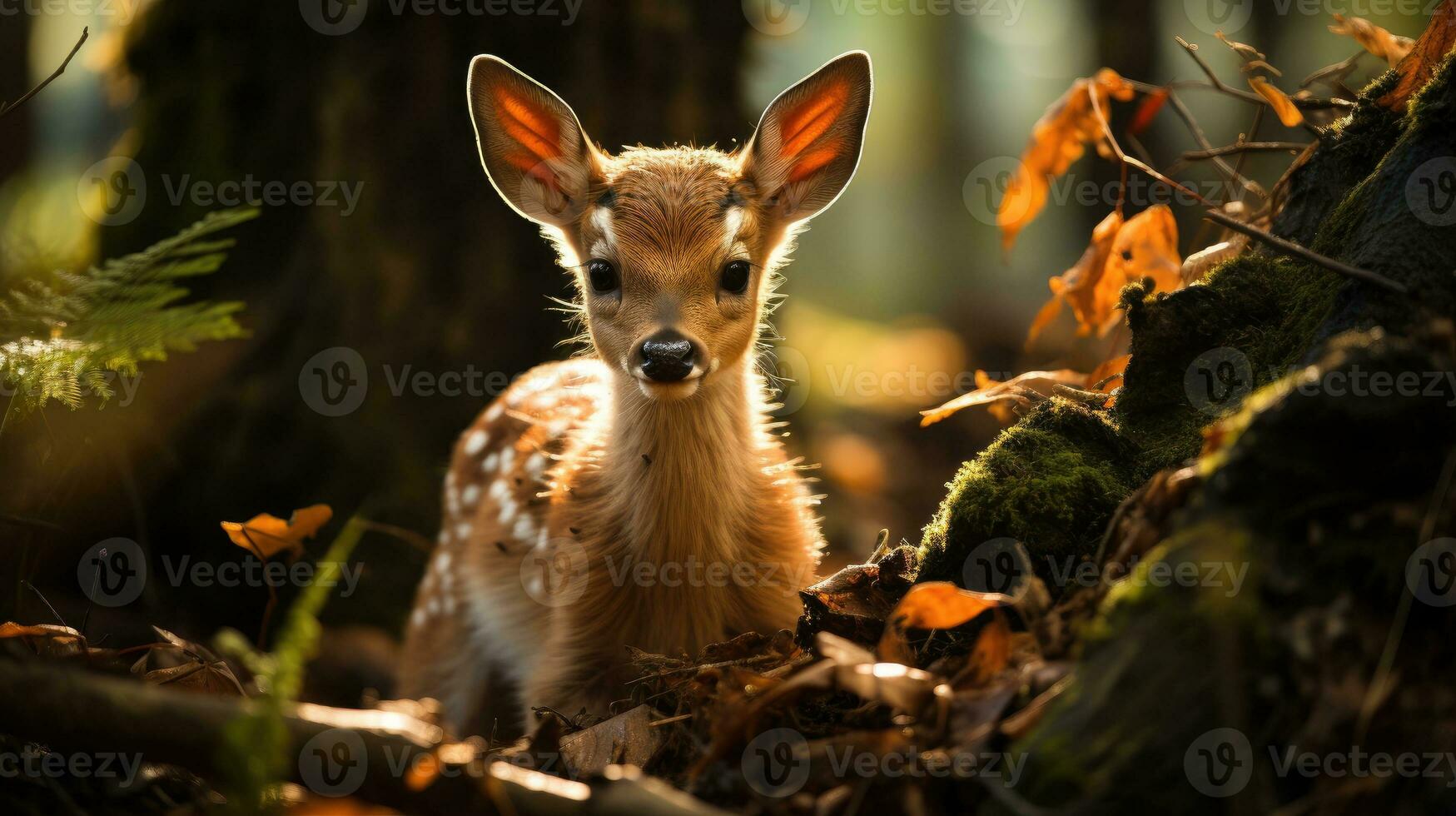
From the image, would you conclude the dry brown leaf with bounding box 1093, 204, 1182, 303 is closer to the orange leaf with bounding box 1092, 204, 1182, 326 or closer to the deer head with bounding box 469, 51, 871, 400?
the orange leaf with bounding box 1092, 204, 1182, 326

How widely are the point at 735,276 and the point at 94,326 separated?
6.12 feet

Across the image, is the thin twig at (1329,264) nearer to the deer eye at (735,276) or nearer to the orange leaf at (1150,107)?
the orange leaf at (1150,107)

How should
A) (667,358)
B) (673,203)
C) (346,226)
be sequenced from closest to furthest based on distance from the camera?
(667,358) → (673,203) → (346,226)

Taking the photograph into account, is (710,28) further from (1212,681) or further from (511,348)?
(1212,681)

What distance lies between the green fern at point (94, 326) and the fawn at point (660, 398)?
116 centimetres

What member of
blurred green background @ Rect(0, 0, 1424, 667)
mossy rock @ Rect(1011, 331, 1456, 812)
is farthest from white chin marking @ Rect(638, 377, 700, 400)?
blurred green background @ Rect(0, 0, 1424, 667)

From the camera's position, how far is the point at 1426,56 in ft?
7.95

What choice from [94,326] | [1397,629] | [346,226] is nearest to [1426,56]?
[1397,629]

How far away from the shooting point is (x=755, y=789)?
1740 mm

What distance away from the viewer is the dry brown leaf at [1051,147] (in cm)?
339

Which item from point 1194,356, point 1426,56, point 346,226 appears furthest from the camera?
point 346,226

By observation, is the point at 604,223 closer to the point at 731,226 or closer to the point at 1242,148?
the point at 731,226

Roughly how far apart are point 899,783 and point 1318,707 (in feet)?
1.99

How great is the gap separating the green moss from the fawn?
988 mm
